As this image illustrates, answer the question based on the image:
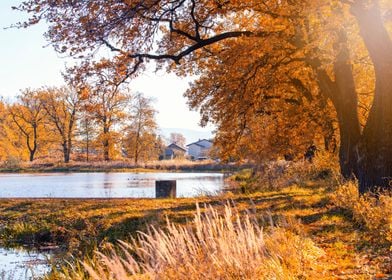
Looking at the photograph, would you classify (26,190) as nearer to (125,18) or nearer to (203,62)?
(203,62)

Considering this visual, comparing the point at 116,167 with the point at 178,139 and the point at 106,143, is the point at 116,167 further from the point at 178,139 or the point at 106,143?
the point at 178,139

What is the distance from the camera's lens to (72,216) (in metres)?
14.7

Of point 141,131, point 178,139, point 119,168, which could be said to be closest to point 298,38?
point 119,168

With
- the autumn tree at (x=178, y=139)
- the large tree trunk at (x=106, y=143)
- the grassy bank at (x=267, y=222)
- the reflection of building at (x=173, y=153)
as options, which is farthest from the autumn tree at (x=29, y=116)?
the autumn tree at (x=178, y=139)

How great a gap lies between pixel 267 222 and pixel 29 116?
6450cm

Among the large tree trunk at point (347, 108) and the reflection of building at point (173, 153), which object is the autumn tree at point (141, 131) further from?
the large tree trunk at point (347, 108)

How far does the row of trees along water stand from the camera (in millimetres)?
66500

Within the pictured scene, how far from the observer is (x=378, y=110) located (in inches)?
532

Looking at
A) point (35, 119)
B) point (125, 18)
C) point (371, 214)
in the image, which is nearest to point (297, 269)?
point (371, 214)

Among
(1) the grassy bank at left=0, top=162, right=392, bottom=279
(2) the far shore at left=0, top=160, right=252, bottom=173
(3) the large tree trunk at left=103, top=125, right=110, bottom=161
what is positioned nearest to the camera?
(1) the grassy bank at left=0, top=162, right=392, bottom=279

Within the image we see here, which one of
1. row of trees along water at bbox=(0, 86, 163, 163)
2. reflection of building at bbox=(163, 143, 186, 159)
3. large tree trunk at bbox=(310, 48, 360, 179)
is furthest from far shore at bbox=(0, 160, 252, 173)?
large tree trunk at bbox=(310, 48, 360, 179)

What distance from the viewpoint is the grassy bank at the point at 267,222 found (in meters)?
7.91

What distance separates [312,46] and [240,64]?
2.78 meters

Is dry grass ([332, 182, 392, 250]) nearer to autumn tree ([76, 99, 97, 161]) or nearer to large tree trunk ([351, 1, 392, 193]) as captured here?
large tree trunk ([351, 1, 392, 193])
